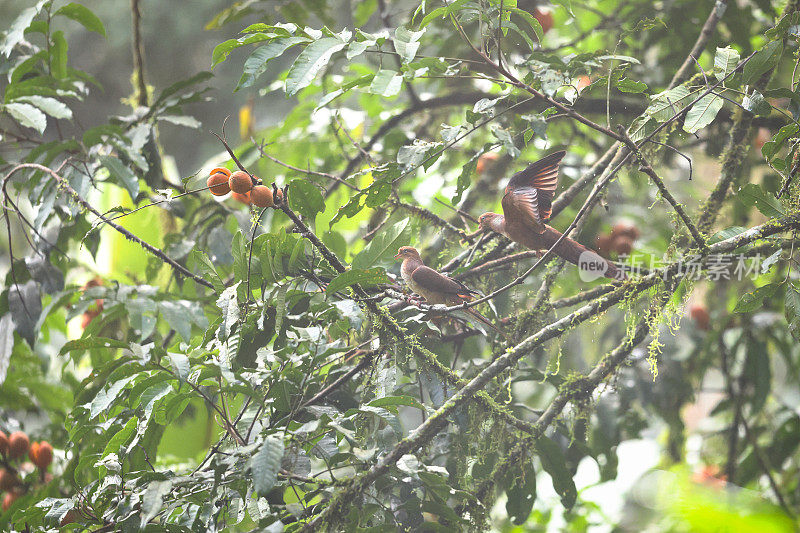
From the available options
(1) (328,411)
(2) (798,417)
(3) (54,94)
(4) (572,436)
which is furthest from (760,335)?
(3) (54,94)

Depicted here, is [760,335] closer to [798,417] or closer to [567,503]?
[798,417]

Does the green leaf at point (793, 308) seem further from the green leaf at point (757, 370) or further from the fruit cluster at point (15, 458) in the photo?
the fruit cluster at point (15, 458)

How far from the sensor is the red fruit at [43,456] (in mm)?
1204

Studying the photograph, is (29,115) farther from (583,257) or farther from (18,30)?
(583,257)

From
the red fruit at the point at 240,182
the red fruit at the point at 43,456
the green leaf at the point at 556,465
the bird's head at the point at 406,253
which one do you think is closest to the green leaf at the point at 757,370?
the green leaf at the point at 556,465

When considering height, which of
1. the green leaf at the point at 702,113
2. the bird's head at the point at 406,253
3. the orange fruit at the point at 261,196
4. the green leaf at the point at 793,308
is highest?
the green leaf at the point at 702,113

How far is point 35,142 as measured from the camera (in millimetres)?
1208

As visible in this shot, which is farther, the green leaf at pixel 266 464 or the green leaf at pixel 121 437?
the green leaf at pixel 121 437

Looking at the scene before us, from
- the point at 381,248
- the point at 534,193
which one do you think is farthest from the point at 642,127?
the point at 381,248

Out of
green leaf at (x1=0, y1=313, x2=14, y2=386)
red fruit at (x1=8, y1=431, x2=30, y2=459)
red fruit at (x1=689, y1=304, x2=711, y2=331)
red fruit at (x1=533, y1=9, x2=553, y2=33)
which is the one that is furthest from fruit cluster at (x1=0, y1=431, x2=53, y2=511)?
red fruit at (x1=689, y1=304, x2=711, y2=331)

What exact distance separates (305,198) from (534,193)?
296 mm

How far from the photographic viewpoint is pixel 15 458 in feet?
4.09

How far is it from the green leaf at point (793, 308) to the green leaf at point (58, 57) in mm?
1260

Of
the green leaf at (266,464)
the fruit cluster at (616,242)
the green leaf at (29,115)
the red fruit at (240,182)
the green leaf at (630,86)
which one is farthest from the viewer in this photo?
the green leaf at (29,115)
